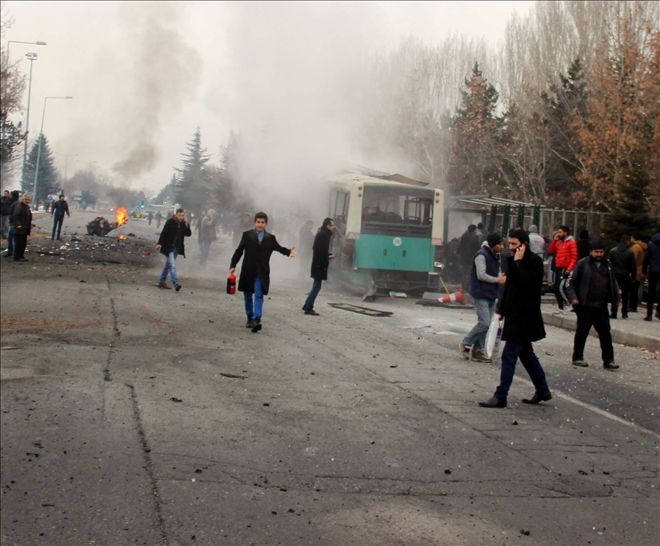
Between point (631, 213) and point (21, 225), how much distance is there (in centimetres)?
1581

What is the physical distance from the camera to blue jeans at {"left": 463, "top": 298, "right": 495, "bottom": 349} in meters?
10.6

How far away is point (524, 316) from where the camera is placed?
27.2 feet

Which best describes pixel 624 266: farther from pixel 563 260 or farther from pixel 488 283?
pixel 488 283

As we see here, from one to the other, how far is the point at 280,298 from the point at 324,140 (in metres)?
13.8

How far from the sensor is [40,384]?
7.54 metres

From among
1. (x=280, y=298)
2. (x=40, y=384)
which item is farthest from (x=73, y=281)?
(x=40, y=384)

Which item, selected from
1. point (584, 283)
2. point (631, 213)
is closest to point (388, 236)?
point (631, 213)

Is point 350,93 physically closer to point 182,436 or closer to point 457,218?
point 457,218

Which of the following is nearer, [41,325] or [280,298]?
[41,325]

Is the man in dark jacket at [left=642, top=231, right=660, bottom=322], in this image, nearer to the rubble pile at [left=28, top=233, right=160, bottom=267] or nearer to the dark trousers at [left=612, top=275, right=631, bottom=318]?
the dark trousers at [left=612, top=275, right=631, bottom=318]

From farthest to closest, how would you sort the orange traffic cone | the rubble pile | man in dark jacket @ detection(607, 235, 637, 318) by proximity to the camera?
1. the rubble pile
2. man in dark jacket @ detection(607, 235, 637, 318)
3. the orange traffic cone

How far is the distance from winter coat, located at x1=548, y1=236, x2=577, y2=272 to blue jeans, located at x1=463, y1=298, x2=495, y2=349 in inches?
283

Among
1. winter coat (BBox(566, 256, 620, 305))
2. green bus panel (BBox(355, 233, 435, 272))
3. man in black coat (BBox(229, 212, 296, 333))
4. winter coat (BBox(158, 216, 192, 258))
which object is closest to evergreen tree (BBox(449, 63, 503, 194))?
green bus panel (BBox(355, 233, 435, 272))

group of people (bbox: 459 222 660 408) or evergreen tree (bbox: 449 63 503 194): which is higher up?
evergreen tree (bbox: 449 63 503 194)
